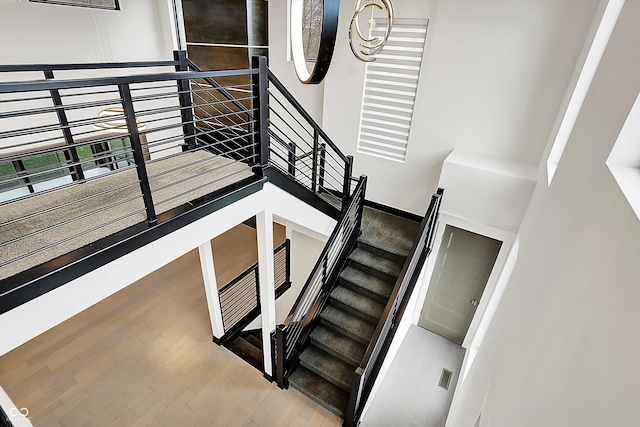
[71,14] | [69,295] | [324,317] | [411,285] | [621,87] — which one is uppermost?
[71,14]

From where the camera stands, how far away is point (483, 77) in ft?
11.6

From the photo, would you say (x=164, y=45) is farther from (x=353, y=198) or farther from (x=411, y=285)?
(x=411, y=285)

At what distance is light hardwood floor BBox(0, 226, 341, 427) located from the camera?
11.4 feet

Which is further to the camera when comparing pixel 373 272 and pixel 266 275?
pixel 373 272

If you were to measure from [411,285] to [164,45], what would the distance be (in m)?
5.57

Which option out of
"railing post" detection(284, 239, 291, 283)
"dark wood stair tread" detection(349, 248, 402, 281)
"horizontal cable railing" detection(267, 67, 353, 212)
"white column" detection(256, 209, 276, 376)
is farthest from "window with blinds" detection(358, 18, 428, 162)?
"white column" detection(256, 209, 276, 376)

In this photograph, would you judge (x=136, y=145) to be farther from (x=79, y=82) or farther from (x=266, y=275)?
(x=266, y=275)

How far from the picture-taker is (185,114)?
307cm

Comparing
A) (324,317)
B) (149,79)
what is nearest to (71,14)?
(149,79)

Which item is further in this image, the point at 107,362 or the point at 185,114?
the point at 107,362

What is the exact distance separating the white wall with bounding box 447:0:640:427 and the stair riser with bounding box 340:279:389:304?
196 cm

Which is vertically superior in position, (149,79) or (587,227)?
(149,79)

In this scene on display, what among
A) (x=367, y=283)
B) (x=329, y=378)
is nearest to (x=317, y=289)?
(x=367, y=283)

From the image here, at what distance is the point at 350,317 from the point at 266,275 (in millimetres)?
1299
